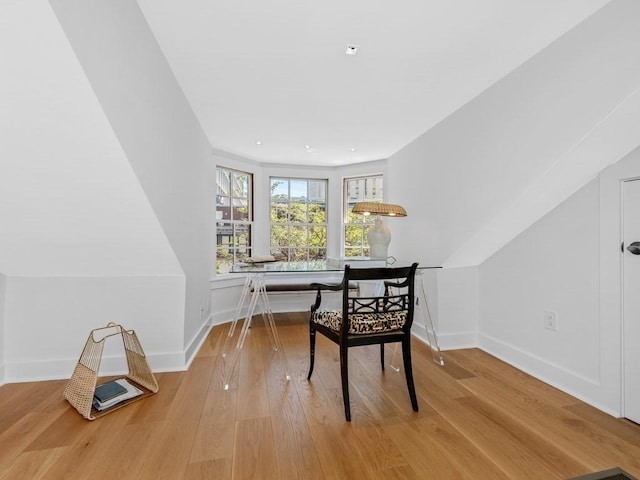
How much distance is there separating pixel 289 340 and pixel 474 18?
2961mm

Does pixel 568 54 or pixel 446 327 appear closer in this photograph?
pixel 568 54

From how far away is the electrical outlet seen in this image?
2.33 metres

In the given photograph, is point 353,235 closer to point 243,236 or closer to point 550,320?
point 243,236

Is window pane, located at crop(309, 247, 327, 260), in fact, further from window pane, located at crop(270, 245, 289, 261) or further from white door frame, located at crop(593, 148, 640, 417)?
white door frame, located at crop(593, 148, 640, 417)

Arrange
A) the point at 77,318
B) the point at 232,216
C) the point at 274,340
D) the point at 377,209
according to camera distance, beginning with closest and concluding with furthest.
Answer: the point at 77,318
the point at 377,209
the point at 274,340
the point at 232,216

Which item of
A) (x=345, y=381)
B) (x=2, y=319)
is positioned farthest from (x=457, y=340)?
(x=2, y=319)

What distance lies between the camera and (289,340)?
3.34 m

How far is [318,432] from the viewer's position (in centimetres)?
176

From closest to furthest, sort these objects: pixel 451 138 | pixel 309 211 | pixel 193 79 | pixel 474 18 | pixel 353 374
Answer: pixel 474 18 < pixel 193 79 < pixel 353 374 < pixel 451 138 < pixel 309 211

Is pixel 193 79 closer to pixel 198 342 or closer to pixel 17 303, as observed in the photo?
pixel 17 303

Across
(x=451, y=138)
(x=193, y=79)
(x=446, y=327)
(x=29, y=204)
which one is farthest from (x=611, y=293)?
(x=29, y=204)

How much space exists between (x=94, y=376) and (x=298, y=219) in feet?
11.0

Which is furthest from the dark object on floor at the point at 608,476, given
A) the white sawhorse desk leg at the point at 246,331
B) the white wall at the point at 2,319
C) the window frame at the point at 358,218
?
the window frame at the point at 358,218

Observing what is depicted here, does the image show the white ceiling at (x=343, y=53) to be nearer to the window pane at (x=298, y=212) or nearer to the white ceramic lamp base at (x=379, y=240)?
the white ceramic lamp base at (x=379, y=240)
